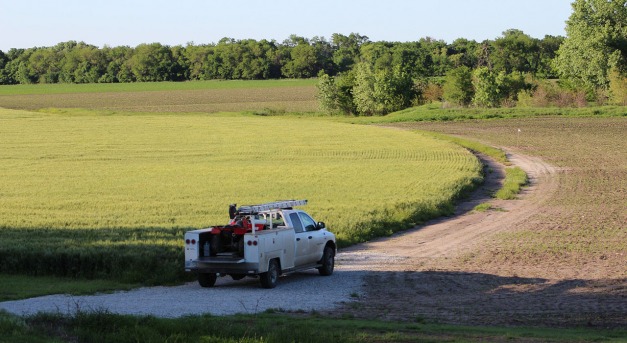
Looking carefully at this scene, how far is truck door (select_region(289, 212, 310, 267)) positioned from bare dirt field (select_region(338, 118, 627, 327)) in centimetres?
169

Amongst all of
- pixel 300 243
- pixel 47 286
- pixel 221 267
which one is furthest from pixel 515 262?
pixel 47 286

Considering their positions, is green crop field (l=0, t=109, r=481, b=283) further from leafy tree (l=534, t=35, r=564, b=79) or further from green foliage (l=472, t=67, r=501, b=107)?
leafy tree (l=534, t=35, r=564, b=79)

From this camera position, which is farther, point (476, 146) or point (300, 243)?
point (476, 146)

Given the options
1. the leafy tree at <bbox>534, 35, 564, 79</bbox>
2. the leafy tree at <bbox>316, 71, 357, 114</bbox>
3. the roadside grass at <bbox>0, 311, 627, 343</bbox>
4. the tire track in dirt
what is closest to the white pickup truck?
the tire track in dirt

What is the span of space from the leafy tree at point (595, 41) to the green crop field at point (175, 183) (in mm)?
39128

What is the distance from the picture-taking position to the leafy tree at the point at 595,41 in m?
117

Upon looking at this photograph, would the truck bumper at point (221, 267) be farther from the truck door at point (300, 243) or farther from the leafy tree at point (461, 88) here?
the leafy tree at point (461, 88)

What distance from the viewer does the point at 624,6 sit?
120875 millimetres

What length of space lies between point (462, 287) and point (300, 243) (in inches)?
160

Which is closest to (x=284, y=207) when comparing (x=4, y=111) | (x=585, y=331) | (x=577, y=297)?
(x=577, y=297)

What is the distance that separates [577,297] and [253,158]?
44.3 meters

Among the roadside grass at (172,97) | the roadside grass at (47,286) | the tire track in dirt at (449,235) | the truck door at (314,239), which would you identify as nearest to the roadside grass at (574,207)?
the tire track in dirt at (449,235)

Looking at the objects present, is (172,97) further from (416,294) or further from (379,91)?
(416,294)

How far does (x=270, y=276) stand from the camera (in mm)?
23234
